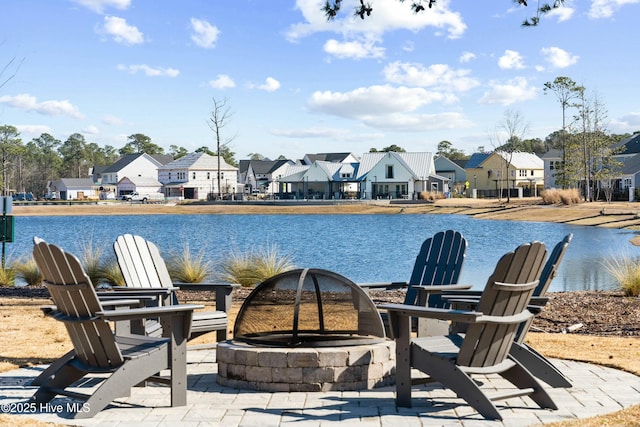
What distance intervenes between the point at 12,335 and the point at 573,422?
19.9ft

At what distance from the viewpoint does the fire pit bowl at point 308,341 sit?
17.7 ft

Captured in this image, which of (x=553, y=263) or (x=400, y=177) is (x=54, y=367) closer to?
(x=553, y=263)

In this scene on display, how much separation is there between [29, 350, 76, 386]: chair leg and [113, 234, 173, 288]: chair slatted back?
1.16 m

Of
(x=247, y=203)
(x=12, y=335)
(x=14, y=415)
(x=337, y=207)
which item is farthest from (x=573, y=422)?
(x=247, y=203)

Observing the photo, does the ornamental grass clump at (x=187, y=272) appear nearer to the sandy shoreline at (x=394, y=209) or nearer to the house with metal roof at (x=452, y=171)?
the sandy shoreline at (x=394, y=209)

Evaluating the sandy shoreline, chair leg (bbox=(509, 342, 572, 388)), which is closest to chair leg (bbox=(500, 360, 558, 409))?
chair leg (bbox=(509, 342, 572, 388))

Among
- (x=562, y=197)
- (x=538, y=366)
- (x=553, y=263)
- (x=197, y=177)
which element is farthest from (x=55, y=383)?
(x=197, y=177)

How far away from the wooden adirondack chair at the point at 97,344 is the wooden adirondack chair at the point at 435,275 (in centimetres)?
199

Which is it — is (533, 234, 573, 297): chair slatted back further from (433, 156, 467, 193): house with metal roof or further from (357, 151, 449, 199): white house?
(433, 156, 467, 193): house with metal roof

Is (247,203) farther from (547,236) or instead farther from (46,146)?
(46,146)

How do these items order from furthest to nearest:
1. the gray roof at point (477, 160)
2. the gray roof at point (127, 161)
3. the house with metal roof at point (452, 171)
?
the gray roof at point (127, 161), the house with metal roof at point (452, 171), the gray roof at point (477, 160)

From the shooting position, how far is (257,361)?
17.9 ft

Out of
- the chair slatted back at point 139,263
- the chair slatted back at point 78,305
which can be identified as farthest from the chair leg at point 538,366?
the chair slatted back at point 139,263

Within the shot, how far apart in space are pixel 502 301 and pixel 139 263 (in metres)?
3.42
